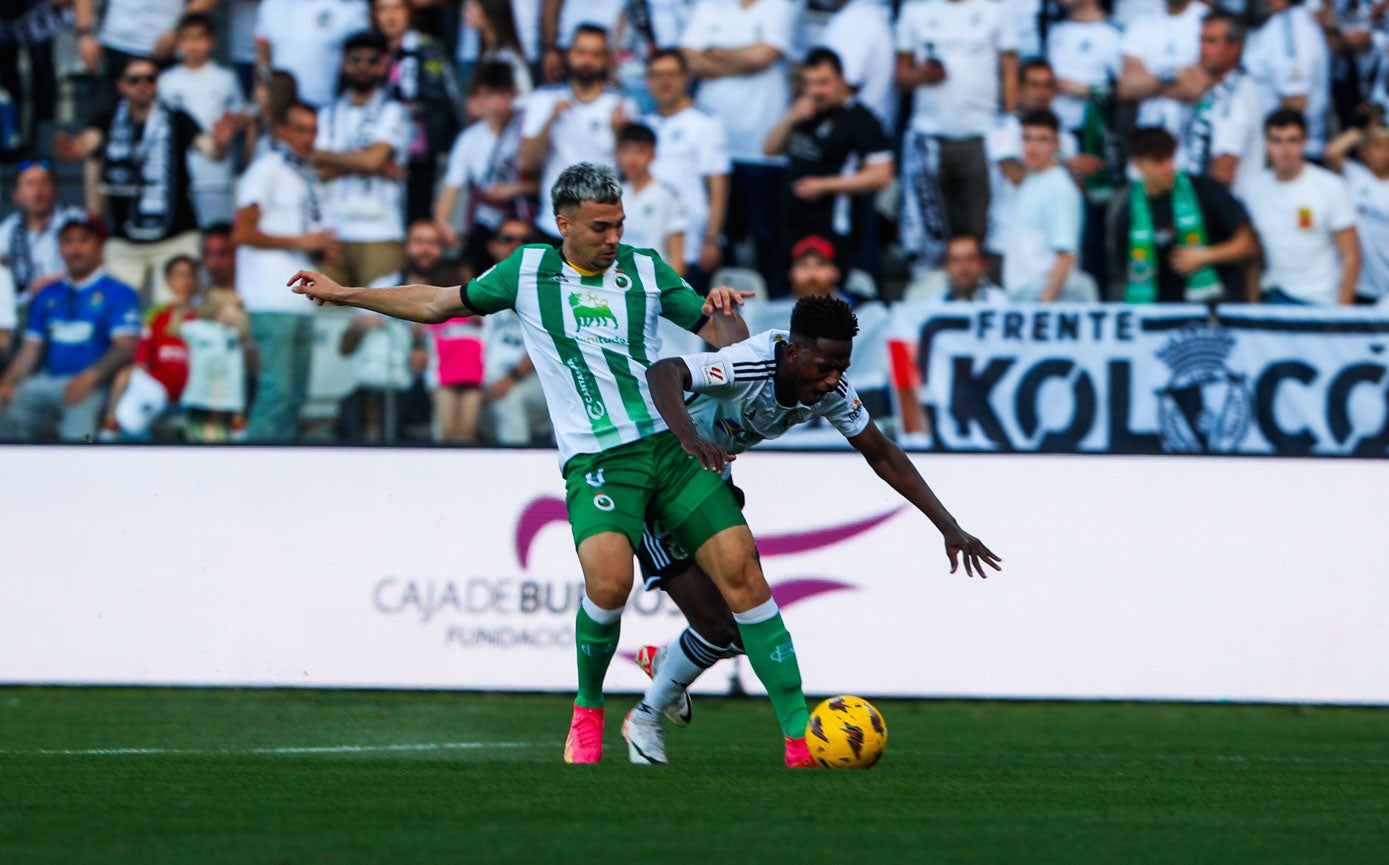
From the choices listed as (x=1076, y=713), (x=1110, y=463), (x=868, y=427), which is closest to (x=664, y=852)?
(x=868, y=427)

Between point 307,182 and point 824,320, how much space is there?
7.55 meters

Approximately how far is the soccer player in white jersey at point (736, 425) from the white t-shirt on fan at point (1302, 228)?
608 cm

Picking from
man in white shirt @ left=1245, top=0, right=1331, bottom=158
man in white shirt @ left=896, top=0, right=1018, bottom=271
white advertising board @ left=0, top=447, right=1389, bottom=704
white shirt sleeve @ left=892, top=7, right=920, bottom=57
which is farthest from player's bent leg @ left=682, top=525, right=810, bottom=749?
man in white shirt @ left=1245, top=0, right=1331, bottom=158

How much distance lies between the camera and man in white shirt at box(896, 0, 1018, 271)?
1304 cm

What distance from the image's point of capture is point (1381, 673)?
10.9 metres

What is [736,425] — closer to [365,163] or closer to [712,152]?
[712,152]

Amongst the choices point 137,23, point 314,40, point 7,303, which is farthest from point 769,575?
point 137,23

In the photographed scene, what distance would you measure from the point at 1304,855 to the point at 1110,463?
6365mm

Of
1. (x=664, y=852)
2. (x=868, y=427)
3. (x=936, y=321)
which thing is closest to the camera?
(x=664, y=852)

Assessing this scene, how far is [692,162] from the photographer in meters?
13.1

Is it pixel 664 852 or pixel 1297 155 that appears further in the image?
pixel 1297 155

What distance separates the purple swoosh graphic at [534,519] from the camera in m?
11.1

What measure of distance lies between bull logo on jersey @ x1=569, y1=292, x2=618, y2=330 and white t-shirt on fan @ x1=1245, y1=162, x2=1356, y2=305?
260 inches

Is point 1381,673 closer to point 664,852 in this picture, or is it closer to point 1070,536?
point 1070,536
